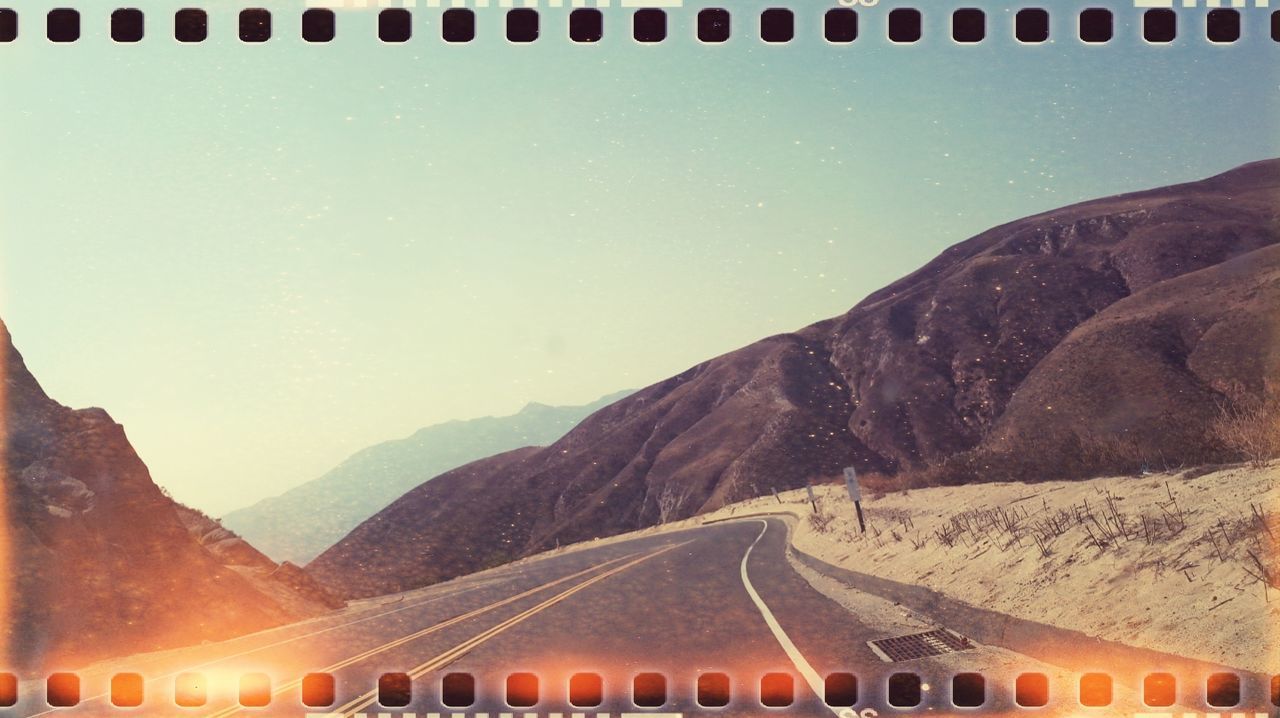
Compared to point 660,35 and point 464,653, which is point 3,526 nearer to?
point 464,653

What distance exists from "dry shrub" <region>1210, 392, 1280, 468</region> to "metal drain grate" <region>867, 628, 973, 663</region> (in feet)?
14.9

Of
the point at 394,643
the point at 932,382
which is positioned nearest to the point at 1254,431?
the point at 394,643

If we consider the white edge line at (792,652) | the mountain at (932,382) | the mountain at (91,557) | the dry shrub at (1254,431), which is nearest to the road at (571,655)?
the white edge line at (792,652)

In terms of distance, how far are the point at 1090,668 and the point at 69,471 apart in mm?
21047

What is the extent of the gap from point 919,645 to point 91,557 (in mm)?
17132

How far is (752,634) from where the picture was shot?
32.5 ft

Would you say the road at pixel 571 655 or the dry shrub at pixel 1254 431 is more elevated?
the dry shrub at pixel 1254 431

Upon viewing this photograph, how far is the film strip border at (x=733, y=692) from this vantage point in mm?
5152

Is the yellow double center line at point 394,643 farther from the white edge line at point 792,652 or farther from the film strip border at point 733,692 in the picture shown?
the white edge line at point 792,652

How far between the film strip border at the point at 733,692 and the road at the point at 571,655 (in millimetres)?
60

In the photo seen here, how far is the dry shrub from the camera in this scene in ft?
35.0

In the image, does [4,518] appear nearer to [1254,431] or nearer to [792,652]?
[792,652]

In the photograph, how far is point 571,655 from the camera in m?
9.77

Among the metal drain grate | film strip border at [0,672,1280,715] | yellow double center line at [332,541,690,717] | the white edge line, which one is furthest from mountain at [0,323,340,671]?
the metal drain grate
